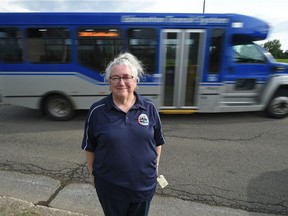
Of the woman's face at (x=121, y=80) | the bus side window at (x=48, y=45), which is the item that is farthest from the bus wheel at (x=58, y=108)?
the woman's face at (x=121, y=80)

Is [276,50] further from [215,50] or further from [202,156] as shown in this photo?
[202,156]

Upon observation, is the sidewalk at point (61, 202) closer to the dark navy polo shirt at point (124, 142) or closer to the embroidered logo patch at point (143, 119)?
the dark navy polo shirt at point (124, 142)

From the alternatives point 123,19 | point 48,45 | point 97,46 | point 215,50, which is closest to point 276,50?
point 215,50

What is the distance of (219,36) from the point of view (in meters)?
6.36

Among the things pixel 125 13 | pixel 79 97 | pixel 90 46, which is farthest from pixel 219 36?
pixel 79 97

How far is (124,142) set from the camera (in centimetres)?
176

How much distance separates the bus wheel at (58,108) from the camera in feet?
22.3

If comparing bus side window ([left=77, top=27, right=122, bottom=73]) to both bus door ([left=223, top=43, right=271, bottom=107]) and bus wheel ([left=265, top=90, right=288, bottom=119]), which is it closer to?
bus door ([left=223, top=43, right=271, bottom=107])

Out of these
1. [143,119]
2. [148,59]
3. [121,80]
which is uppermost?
[121,80]

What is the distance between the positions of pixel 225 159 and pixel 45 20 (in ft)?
17.2

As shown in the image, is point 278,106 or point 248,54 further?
point 278,106

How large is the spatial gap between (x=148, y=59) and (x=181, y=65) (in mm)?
868

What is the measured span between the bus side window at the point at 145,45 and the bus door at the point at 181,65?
9.9 inches

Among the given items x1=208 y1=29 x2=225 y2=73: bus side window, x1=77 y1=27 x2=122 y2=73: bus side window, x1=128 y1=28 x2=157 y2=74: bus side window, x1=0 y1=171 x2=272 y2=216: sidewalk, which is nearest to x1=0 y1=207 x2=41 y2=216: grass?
x1=0 y1=171 x2=272 y2=216: sidewalk
